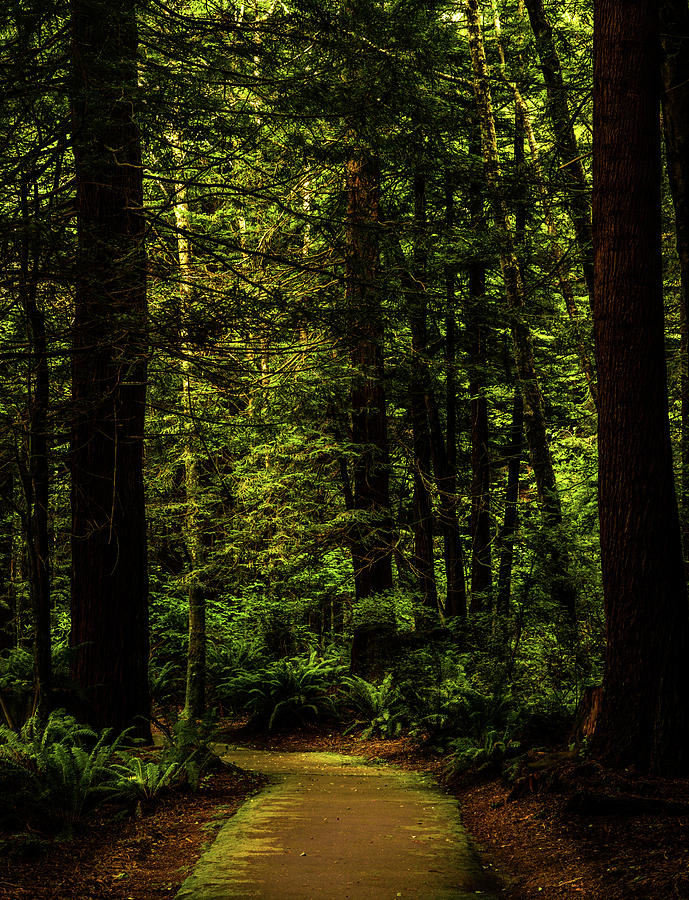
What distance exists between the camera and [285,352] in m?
7.26

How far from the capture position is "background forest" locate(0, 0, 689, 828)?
562cm

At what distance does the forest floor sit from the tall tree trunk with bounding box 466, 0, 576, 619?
10.6 ft

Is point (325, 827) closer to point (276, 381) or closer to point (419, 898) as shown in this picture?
point (419, 898)

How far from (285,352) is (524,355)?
519cm

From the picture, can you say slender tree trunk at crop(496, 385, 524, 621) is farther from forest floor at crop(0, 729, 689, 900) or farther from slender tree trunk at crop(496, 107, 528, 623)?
forest floor at crop(0, 729, 689, 900)

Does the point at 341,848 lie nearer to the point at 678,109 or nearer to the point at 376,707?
the point at 678,109

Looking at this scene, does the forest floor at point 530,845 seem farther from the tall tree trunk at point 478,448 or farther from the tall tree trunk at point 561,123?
the tall tree trunk at point 561,123

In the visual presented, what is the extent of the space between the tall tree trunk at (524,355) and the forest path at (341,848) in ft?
10.6

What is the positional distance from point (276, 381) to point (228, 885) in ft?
22.2

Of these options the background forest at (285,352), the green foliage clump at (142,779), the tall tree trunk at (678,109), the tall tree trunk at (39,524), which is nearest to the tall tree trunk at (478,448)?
the background forest at (285,352)

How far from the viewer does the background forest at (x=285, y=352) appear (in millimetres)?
5621

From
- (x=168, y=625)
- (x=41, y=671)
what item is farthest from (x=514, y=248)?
(x=168, y=625)

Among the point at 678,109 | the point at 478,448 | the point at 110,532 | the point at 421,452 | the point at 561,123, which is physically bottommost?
the point at 110,532

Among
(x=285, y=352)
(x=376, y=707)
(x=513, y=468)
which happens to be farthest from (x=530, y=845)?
(x=513, y=468)
